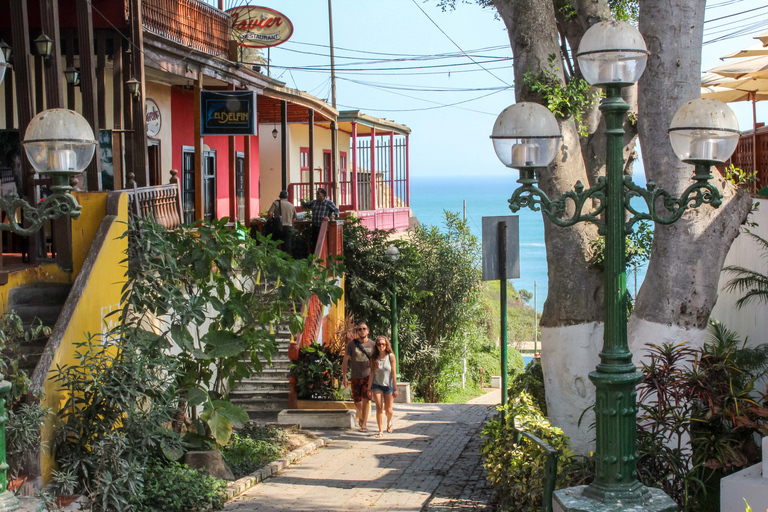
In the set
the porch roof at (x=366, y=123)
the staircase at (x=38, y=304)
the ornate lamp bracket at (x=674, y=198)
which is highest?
the porch roof at (x=366, y=123)

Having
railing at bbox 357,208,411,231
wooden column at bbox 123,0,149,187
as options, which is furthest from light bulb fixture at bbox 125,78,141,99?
railing at bbox 357,208,411,231

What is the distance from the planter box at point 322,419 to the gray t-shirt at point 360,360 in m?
0.81

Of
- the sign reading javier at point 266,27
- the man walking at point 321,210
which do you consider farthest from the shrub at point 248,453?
the sign reading javier at point 266,27

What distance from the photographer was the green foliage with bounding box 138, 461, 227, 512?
300 inches

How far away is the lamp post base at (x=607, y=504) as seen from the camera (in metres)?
4.41

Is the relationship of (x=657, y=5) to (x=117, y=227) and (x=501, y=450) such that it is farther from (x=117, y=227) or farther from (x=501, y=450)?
(x=117, y=227)

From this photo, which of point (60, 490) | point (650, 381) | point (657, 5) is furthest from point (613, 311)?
point (60, 490)

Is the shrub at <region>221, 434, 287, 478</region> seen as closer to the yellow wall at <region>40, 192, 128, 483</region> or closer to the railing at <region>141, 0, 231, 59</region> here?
the yellow wall at <region>40, 192, 128, 483</region>

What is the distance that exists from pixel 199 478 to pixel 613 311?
5177mm

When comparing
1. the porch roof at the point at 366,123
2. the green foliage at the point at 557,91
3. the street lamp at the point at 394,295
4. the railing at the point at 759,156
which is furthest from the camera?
the porch roof at the point at 366,123

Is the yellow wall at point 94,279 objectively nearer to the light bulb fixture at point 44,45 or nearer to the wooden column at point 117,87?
the light bulb fixture at point 44,45

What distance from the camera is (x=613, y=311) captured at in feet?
15.2

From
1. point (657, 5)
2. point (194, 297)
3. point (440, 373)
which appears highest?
point (657, 5)

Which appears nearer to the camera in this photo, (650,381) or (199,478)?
(650,381)
